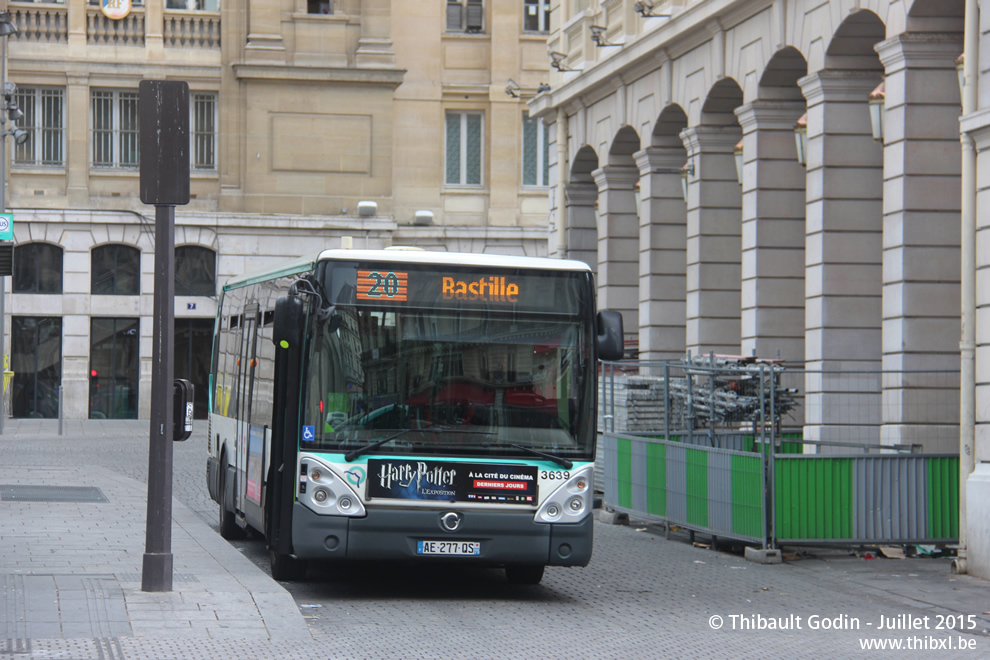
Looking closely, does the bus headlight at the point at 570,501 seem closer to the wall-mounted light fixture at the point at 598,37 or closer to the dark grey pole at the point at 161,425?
the dark grey pole at the point at 161,425

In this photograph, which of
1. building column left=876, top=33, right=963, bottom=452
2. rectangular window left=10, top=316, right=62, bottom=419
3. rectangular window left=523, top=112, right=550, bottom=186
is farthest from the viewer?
rectangular window left=523, top=112, right=550, bottom=186

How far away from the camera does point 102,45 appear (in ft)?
128

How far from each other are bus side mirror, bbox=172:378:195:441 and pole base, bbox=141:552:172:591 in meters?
0.82

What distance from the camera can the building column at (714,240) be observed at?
80.2 ft

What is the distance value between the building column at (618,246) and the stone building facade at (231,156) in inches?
414

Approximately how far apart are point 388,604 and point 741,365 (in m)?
6.87

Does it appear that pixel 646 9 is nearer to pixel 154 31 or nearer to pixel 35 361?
pixel 154 31

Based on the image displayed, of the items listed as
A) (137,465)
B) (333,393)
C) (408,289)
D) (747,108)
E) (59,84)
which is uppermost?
(59,84)

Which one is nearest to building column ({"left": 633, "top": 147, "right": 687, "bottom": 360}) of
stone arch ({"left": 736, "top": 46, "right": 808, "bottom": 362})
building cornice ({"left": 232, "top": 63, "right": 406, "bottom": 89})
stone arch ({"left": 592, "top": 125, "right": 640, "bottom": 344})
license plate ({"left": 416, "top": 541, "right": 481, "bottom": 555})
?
stone arch ({"left": 592, "top": 125, "right": 640, "bottom": 344})

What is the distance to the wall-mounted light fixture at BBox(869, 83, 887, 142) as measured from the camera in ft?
58.8

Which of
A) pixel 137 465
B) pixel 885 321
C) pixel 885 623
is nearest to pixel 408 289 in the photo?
pixel 885 623

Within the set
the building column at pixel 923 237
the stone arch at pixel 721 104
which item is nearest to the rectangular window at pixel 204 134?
the stone arch at pixel 721 104

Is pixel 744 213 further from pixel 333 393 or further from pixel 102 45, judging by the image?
pixel 102 45

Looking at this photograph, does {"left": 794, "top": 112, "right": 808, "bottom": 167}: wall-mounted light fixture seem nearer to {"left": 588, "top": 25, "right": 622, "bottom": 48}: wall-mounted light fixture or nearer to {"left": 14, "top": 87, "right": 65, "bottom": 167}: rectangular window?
{"left": 588, "top": 25, "right": 622, "bottom": 48}: wall-mounted light fixture
